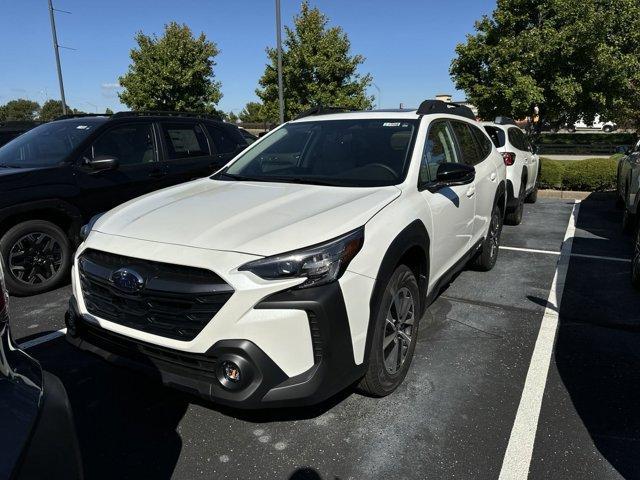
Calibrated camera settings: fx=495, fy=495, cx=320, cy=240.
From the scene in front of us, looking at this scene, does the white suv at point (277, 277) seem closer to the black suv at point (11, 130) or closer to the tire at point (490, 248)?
the tire at point (490, 248)

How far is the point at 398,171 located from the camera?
3.44 meters

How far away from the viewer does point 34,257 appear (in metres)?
5.00

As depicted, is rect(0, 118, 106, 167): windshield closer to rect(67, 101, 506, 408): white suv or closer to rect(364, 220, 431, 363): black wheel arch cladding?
rect(67, 101, 506, 408): white suv

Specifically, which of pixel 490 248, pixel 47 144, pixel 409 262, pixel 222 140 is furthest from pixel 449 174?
pixel 47 144

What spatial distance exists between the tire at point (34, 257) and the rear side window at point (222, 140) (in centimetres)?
250

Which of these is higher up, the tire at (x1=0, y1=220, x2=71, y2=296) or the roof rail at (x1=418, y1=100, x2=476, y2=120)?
the roof rail at (x1=418, y1=100, x2=476, y2=120)

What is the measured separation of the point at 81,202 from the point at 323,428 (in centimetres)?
382

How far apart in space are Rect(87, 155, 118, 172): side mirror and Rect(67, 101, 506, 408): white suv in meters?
1.90

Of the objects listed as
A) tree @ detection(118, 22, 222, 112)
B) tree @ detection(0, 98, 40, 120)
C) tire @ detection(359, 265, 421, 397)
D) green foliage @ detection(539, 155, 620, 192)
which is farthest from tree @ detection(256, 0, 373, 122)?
tree @ detection(0, 98, 40, 120)

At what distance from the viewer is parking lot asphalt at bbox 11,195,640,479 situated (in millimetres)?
2529

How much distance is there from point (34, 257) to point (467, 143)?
4483 mm

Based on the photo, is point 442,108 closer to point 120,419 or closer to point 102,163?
point 102,163

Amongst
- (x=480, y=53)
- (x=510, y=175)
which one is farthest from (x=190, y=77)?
(x=510, y=175)

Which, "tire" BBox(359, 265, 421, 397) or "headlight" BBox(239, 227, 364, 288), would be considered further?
"tire" BBox(359, 265, 421, 397)
